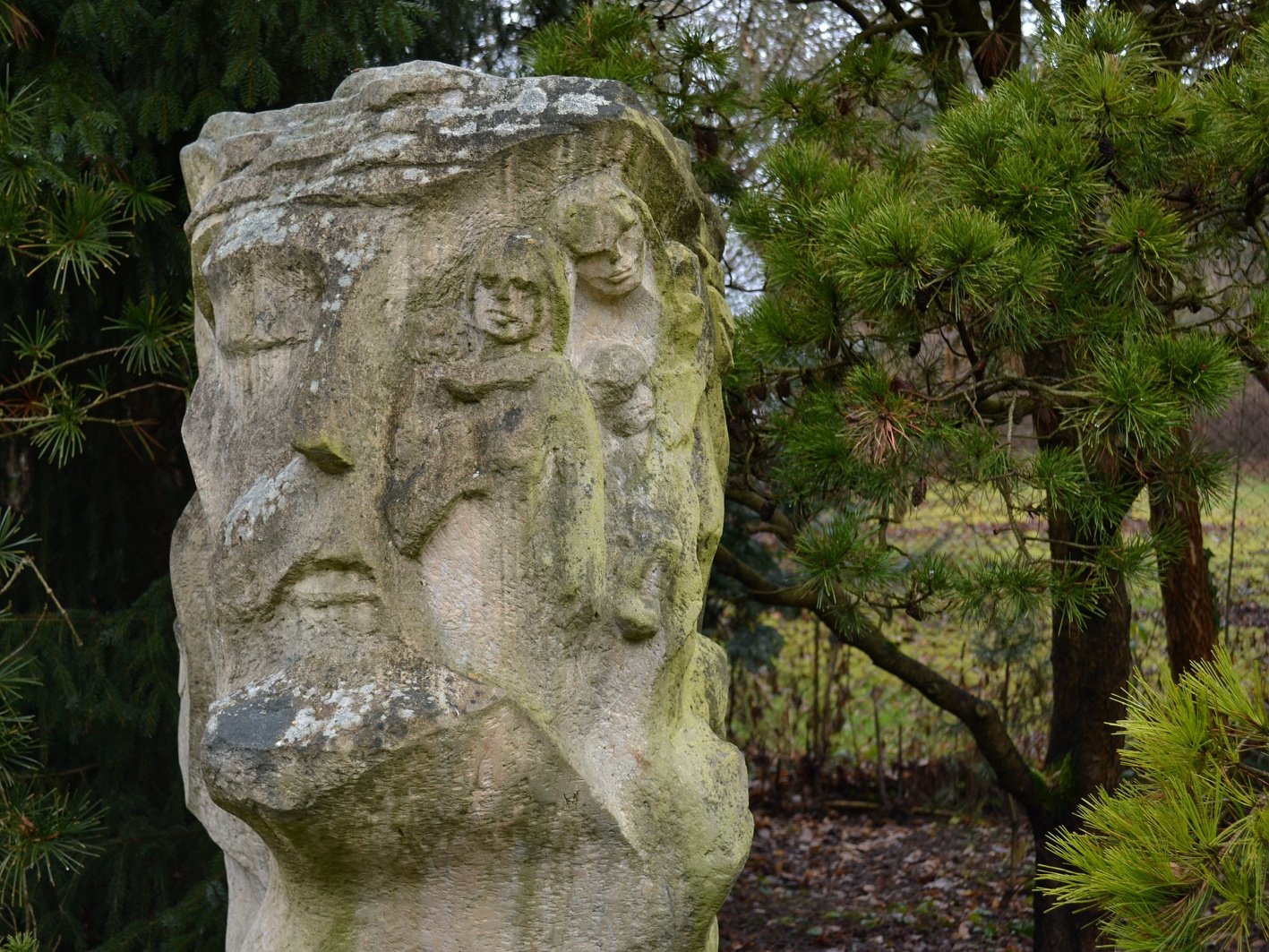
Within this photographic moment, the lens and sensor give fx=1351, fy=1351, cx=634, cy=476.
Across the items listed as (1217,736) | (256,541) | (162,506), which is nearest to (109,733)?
(162,506)

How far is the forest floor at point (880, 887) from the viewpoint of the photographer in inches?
154

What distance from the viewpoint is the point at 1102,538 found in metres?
2.52

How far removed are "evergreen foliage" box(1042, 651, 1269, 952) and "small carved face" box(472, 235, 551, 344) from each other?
2.90ft

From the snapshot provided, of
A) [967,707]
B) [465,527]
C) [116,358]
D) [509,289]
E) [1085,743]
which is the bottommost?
[1085,743]

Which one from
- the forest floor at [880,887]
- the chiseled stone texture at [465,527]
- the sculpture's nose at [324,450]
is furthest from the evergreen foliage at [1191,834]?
the forest floor at [880,887]

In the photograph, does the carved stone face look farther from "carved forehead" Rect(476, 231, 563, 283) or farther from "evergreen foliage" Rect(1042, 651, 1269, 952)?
"evergreen foliage" Rect(1042, 651, 1269, 952)

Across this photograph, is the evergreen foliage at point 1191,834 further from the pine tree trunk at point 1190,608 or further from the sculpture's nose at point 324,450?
the pine tree trunk at point 1190,608

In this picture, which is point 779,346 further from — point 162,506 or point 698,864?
point 162,506

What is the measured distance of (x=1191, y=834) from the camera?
1.25m

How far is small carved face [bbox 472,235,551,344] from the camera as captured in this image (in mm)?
1746

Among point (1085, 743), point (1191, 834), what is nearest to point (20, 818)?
point (1191, 834)

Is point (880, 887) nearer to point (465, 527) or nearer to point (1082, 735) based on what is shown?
point (1082, 735)

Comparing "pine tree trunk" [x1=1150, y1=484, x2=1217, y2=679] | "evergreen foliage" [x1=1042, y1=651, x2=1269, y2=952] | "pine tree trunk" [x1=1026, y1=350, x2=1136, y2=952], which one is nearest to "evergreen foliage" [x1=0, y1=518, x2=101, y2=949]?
"evergreen foliage" [x1=1042, y1=651, x2=1269, y2=952]

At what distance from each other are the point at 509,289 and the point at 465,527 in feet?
1.03
